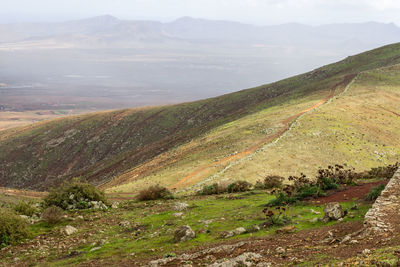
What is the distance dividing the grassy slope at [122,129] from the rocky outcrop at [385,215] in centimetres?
5078

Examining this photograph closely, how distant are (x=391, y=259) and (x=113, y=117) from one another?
9186cm

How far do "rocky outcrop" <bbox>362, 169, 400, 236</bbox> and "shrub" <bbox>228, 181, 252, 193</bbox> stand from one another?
11.1 meters

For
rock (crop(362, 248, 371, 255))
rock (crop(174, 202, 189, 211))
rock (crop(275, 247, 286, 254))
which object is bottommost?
rock (crop(174, 202, 189, 211))

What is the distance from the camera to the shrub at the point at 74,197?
70.6 ft

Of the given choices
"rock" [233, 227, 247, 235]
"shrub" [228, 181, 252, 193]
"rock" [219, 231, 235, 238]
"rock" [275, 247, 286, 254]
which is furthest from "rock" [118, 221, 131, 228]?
"rock" [275, 247, 286, 254]

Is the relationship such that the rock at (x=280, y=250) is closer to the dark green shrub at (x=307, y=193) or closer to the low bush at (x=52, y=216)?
the dark green shrub at (x=307, y=193)

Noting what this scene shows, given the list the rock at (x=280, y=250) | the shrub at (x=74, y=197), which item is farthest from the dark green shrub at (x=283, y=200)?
the shrub at (x=74, y=197)

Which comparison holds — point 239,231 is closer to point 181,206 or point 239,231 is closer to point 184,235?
point 184,235

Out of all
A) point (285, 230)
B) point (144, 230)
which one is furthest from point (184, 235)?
point (285, 230)

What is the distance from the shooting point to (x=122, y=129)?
287 feet

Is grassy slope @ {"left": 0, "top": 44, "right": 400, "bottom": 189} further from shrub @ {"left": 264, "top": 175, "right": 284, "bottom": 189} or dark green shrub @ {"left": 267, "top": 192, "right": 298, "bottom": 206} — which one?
dark green shrub @ {"left": 267, "top": 192, "right": 298, "bottom": 206}

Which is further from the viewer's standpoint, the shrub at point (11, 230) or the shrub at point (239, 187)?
the shrub at point (239, 187)

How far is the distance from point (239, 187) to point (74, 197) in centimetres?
1058

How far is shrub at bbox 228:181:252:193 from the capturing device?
919 inches
